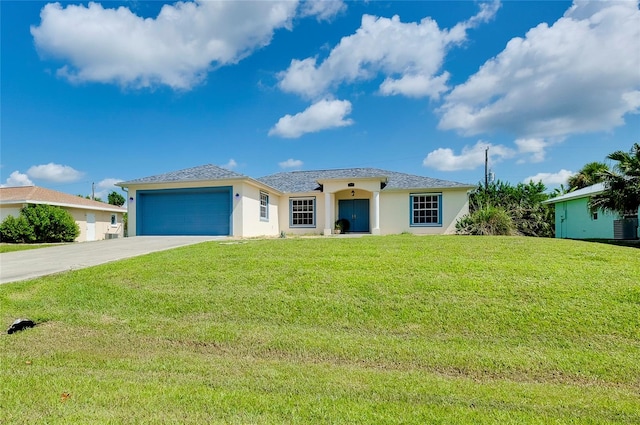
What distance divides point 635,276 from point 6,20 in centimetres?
1869

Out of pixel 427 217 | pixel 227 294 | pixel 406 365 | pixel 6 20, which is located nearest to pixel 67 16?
pixel 6 20

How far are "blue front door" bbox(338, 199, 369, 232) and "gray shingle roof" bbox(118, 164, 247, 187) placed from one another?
293 inches

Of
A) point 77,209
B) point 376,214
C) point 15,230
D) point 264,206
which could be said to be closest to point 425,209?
point 376,214

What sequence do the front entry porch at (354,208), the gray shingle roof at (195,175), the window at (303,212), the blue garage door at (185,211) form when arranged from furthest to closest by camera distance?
the window at (303,212) → the front entry porch at (354,208) → the blue garage door at (185,211) → the gray shingle roof at (195,175)

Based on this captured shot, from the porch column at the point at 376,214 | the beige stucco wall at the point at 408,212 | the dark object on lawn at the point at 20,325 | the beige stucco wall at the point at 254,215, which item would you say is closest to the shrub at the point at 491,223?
the beige stucco wall at the point at 408,212

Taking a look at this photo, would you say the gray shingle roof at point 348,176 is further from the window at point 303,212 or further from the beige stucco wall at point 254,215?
the beige stucco wall at point 254,215

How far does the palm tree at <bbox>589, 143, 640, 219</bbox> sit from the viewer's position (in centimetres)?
1280

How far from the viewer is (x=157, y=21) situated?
11.8 meters

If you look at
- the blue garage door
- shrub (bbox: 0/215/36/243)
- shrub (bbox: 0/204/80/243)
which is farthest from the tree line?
shrub (bbox: 0/215/36/243)

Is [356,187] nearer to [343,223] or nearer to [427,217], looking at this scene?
[343,223]

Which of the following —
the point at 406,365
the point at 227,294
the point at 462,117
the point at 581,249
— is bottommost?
the point at 406,365

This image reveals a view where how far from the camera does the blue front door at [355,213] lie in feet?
69.7

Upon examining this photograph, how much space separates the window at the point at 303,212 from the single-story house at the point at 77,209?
1116cm

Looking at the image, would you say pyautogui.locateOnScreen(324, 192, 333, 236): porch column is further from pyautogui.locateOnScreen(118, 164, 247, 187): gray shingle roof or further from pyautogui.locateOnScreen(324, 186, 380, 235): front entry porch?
pyautogui.locateOnScreen(118, 164, 247, 187): gray shingle roof
